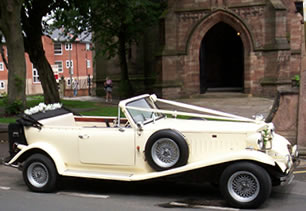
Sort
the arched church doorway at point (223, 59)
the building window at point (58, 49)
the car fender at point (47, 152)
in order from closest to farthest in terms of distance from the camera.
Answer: the car fender at point (47, 152)
the arched church doorway at point (223, 59)
the building window at point (58, 49)

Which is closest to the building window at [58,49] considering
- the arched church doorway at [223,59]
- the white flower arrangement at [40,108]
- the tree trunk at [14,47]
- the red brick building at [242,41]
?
the arched church doorway at [223,59]

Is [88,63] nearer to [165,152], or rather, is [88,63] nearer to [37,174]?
[37,174]

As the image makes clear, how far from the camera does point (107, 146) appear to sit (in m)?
6.92

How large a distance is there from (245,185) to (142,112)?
7.30ft

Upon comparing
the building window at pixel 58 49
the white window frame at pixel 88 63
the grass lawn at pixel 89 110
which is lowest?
the grass lawn at pixel 89 110

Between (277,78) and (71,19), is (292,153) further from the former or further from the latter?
(71,19)

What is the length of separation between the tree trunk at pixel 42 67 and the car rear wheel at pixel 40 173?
545 inches

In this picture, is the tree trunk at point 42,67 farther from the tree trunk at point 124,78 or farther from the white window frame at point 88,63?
the white window frame at point 88,63

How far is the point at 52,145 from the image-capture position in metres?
7.32

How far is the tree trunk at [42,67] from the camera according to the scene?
20656mm

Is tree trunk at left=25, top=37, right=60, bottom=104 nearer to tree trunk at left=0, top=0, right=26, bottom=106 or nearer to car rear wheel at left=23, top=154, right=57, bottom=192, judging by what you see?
tree trunk at left=0, top=0, right=26, bottom=106

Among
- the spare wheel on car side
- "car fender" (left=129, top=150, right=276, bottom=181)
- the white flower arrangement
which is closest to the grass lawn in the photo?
the white flower arrangement

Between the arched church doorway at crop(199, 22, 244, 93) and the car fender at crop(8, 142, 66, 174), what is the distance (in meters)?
24.5

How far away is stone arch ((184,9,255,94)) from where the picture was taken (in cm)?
2450
